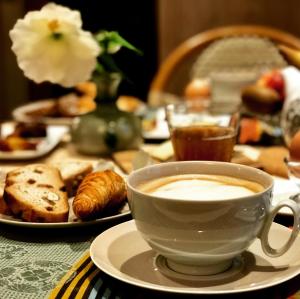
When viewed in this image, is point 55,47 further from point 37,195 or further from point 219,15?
point 219,15

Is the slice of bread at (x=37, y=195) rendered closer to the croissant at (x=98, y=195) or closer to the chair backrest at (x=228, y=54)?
the croissant at (x=98, y=195)

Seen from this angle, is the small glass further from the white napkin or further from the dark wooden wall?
the dark wooden wall

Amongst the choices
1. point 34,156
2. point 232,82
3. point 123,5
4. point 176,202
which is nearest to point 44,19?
point 34,156

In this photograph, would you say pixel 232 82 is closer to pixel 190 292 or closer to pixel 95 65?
pixel 95 65

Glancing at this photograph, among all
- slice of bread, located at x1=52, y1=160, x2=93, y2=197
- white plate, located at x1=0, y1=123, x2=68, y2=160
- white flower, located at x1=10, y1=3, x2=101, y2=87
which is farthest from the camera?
white plate, located at x1=0, y1=123, x2=68, y2=160

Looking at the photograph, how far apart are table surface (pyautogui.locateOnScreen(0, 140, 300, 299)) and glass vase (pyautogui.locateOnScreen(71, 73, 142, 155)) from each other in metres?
0.47

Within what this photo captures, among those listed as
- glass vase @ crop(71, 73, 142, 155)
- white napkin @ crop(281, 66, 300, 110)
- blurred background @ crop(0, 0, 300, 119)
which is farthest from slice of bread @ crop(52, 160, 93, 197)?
blurred background @ crop(0, 0, 300, 119)

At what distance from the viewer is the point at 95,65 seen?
→ 112 centimetres

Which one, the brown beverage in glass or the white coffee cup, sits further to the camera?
the brown beverage in glass

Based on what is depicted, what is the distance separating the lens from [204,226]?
0.56 meters

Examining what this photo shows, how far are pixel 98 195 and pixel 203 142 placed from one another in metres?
0.31

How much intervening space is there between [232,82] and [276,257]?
111 centimetres

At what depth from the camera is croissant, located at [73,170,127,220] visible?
747 millimetres


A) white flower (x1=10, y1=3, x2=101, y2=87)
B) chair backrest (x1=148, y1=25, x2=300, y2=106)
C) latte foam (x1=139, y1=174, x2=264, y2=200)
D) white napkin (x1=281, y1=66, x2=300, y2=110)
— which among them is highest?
white flower (x1=10, y1=3, x2=101, y2=87)
